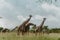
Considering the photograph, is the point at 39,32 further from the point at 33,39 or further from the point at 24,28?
the point at 33,39

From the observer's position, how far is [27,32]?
15.2 metres

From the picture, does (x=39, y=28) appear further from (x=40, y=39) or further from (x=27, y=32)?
(x=40, y=39)

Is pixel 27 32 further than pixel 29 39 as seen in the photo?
Yes

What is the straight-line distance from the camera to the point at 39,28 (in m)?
16.2

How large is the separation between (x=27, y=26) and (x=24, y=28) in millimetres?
200

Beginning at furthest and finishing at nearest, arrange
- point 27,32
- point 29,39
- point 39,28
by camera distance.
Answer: point 39,28 → point 27,32 → point 29,39

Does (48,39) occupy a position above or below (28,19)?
below

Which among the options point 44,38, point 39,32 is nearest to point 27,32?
point 39,32

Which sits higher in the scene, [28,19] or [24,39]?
[28,19]

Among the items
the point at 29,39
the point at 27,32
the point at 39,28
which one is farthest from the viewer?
the point at 39,28

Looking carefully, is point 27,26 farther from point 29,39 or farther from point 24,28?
point 29,39

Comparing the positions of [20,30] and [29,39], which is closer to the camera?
[29,39]

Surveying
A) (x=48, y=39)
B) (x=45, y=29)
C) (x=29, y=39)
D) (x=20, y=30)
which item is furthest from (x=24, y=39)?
(x=45, y=29)

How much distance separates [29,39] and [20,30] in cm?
335
